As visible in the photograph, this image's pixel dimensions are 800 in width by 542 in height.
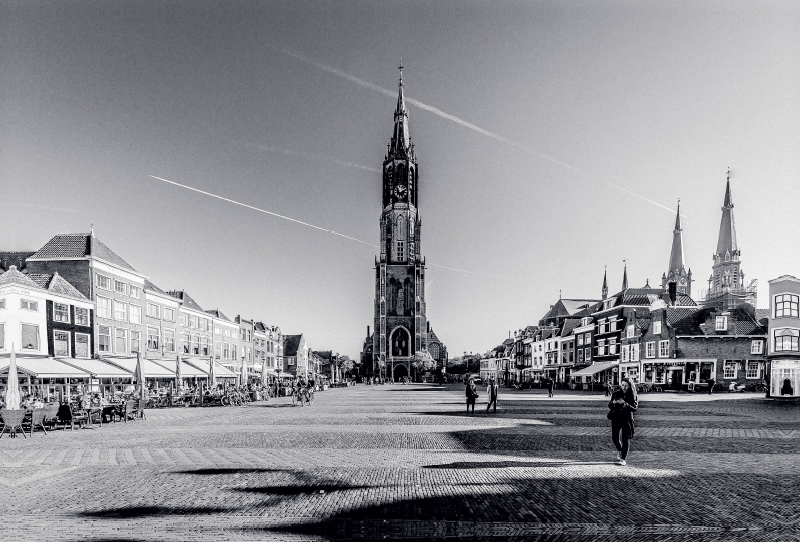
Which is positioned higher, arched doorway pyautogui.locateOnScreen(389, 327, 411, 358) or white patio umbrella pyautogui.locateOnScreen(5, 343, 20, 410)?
white patio umbrella pyautogui.locateOnScreen(5, 343, 20, 410)

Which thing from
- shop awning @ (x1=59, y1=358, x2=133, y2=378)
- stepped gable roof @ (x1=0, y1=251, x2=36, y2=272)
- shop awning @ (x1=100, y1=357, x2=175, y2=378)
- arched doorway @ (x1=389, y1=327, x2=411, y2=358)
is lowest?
arched doorway @ (x1=389, y1=327, x2=411, y2=358)

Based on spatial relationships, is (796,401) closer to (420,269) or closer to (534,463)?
(534,463)

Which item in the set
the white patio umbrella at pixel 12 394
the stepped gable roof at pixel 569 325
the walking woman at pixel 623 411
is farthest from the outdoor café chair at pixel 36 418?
the stepped gable roof at pixel 569 325

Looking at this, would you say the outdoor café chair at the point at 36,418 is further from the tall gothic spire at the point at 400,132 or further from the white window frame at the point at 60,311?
the tall gothic spire at the point at 400,132

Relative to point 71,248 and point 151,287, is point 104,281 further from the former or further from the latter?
point 151,287

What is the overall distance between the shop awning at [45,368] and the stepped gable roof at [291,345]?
87.2m

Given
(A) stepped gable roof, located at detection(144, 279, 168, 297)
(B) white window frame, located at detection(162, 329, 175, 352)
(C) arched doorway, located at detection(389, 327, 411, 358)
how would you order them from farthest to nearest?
1. (C) arched doorway, located at detection(389, 327, 411, 358)
2. (B) white window frame, located at detection(162, 329, 175, 352)
3. (A) stepped gable roof, located at detection(144, 279, 168, 297)

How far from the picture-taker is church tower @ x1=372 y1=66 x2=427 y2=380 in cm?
13388

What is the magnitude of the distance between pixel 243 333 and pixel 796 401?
59.6 m

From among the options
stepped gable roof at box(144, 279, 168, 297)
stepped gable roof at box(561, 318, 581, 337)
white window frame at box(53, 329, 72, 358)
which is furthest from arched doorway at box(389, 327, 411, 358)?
white window frame at box(53, 329, 72, 358)

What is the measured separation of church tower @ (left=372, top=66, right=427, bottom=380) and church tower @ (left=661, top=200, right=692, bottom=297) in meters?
54.5

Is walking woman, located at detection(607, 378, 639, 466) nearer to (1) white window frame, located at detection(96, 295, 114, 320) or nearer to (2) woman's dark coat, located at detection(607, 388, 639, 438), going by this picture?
A: (2) woman's dark coat, located at detection(607, 388, 639, 438)

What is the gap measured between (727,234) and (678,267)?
40.1 feet

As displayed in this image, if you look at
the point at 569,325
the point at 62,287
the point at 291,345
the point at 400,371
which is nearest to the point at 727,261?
the point at 569,325
